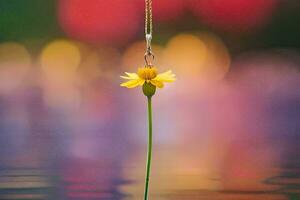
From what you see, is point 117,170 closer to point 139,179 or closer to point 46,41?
point 139,179

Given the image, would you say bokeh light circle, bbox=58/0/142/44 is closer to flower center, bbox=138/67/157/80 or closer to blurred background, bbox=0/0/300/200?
blurred background, bbox=0/0/300/200

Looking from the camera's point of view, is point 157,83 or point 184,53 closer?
point 157,83

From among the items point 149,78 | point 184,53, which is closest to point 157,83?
point 149,78

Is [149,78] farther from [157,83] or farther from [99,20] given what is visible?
[99,20]

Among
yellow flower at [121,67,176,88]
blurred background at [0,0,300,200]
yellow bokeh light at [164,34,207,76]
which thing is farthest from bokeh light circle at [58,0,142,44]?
yellow flower at [121,67,176,88]

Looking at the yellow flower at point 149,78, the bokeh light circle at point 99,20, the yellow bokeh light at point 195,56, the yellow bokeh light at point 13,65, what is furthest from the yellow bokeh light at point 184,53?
the yellow flower at point 149,78

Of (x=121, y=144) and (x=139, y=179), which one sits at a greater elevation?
(x=121, y=144)

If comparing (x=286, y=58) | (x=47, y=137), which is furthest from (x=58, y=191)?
(x=286, y=58)
